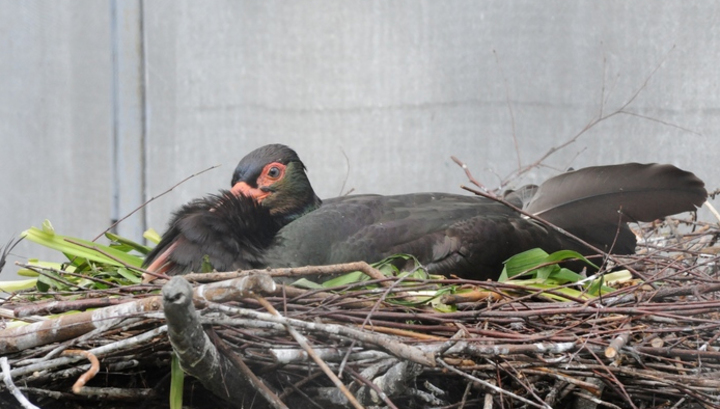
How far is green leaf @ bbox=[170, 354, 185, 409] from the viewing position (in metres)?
1.48

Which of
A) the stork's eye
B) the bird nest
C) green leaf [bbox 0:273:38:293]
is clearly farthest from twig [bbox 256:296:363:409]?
the stork's eye

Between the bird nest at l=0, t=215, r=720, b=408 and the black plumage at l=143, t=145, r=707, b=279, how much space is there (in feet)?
1.27

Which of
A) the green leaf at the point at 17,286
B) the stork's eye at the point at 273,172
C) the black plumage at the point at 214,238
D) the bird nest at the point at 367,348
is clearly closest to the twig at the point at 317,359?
the bird nest at the point at 367,348

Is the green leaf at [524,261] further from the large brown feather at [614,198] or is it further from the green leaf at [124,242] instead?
the green leaf at [124,242]

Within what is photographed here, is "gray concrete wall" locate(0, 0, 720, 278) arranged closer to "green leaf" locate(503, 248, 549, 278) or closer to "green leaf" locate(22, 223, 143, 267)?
"green leaf" locate(503, 248, 549, 278)

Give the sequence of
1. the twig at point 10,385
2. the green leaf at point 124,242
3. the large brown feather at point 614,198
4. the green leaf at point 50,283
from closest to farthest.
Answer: the twig at point 10,385
the green leaf at point 50,283
the large brown feather at point 614,198
the green leaf at point 124,242

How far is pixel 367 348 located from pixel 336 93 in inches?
84.4

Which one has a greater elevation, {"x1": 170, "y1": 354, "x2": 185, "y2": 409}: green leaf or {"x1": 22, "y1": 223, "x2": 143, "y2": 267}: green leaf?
{"x1": 22, "y1": 223, "x2": 143, "y2": 267}: green leaf

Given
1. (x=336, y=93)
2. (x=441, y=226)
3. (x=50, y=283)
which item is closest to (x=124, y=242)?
(x=50, y=283)

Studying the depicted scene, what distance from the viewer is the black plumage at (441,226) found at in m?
2.06

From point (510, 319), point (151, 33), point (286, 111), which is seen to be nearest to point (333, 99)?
point (286, 111)

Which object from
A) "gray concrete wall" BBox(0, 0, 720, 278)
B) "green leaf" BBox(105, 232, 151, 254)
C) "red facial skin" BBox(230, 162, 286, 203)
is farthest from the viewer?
"gray concrete wall" BBox(0, 0, 720, 278)

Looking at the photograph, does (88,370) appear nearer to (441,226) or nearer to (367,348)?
(367,348)

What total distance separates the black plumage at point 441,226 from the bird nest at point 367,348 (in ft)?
1.27
